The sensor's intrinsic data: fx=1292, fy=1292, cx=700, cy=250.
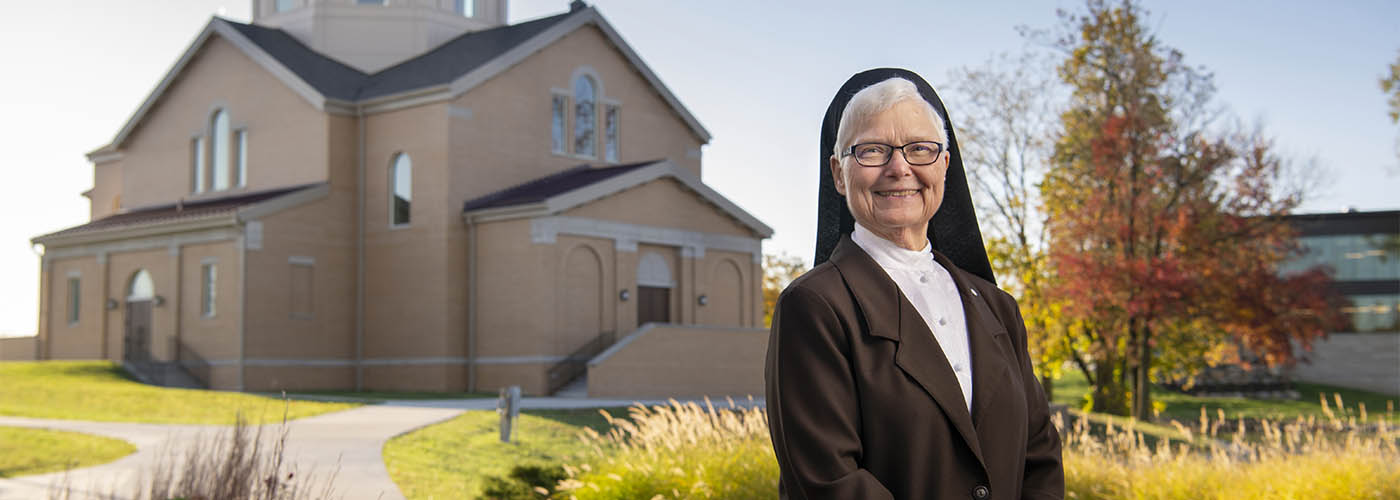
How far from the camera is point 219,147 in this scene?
3747cm

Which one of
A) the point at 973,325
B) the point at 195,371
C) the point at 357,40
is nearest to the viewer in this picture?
the point at 973,325

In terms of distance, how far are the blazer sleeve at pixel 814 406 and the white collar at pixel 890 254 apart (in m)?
0.34

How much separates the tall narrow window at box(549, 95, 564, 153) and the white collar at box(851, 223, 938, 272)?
32.2m

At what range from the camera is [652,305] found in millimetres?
34188

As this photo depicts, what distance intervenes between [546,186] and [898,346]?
30.6 meters

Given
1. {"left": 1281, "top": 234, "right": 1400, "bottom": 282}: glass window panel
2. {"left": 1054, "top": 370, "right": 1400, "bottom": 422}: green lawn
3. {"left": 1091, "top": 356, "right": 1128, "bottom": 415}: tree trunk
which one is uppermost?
{"left": 1281, "top": 234, "right": 1400, "bottom": 282}: glass window panel

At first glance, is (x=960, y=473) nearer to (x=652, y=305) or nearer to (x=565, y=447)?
(x=565, y=447)

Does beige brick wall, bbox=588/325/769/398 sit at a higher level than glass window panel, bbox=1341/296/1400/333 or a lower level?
lower

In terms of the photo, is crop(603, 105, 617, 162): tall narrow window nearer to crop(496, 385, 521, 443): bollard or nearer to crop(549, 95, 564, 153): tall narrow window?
crop(549, 95, 564, 153): tall narrow window

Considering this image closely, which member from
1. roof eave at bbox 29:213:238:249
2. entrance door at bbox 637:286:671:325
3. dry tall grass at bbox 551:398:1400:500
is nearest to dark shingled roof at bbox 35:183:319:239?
roof eave at bbox 29:213:238:249

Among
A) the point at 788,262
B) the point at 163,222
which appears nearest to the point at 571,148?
the point at 163,222

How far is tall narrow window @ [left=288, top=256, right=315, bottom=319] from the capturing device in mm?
32812

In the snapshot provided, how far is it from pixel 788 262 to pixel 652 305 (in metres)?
18.8

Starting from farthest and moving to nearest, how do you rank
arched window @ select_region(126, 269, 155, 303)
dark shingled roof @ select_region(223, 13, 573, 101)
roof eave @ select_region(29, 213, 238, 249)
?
1. dark shingled roof @ select_region(223, 13, 573, 101)
2. arched window @ select_region(126, 269, 155, 303)
3. roof eave @ select_region(29, 213, 238, 249)
